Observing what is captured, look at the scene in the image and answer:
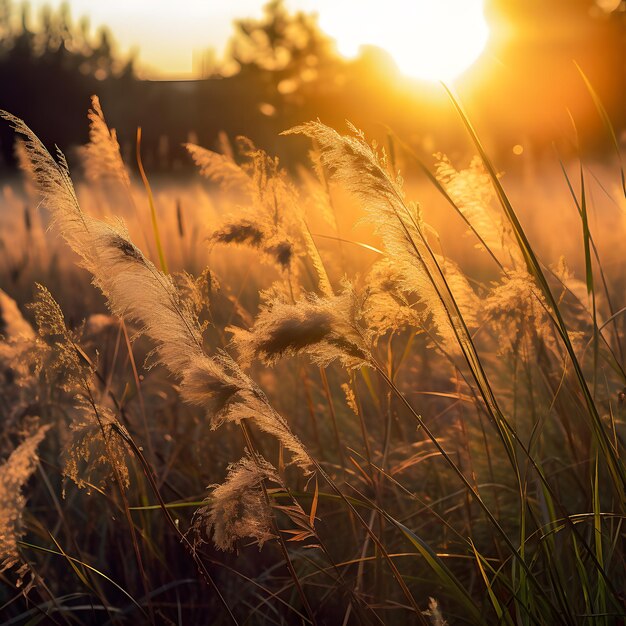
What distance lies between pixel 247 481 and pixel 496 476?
4.77 ft

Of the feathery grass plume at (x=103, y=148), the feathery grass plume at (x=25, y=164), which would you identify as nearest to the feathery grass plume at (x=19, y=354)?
the feathery grass plume at (x=25, y=164)

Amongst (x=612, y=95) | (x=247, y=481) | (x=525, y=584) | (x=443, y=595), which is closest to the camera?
(x=247, y=481)

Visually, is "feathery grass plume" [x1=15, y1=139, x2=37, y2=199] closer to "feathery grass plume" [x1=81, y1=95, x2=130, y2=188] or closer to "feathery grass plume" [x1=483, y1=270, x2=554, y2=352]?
"feathery grass plume" [x1=81, y1=95, x2=130, y2=188]

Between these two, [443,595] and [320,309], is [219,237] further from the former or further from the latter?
[443,595]

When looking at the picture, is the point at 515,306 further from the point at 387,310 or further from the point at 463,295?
the point at 387,310

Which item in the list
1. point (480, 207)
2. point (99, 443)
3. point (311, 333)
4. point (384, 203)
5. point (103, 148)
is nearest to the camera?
Result: point (311, 333)

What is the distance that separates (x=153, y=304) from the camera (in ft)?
4.18

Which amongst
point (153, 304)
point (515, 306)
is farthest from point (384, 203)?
point (515, 306)

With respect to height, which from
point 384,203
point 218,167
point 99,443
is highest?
point 218,167

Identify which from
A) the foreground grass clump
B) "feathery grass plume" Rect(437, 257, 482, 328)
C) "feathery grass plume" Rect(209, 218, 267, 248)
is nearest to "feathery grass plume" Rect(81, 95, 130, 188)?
the foreground grass clump

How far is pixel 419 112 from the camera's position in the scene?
3192cm

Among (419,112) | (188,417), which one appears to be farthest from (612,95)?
(188,417)

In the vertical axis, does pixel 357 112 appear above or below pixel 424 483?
above

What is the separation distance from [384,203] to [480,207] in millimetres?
661
